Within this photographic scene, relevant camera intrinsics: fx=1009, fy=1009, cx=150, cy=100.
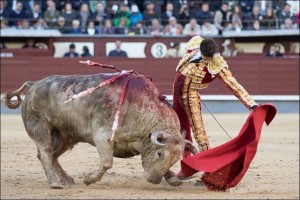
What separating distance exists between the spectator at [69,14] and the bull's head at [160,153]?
9.42 m

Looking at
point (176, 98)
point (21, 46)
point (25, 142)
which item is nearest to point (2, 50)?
point (21, 46)

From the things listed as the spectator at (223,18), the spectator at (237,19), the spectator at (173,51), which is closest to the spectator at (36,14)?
the spectator at (173,51)

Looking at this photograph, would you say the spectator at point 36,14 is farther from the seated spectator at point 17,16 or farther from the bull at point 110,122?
the bull at point 110,122

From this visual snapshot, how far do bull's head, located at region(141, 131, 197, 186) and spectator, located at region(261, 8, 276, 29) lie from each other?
1011 centimetres

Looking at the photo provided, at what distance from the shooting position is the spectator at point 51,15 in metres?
17.1

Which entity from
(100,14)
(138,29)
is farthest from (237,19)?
(100,14)

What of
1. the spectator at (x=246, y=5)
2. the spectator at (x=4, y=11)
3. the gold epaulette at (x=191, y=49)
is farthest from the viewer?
the spectator at (x=246, y=5)

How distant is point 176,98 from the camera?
28.1 feet

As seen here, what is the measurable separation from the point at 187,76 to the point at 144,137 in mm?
735

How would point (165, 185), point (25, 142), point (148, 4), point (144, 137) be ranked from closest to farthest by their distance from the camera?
point (144, 137) → point (165, 185) → point (25, 142) → point (148, 4)

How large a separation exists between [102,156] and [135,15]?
386 inches

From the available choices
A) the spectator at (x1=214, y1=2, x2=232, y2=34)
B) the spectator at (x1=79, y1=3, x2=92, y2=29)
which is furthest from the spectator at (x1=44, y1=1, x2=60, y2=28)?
the spectator at (x1=214, y1=2, x2=232, y2=34)

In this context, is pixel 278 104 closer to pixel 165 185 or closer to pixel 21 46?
pixel 21 46

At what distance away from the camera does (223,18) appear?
58.5 ft
